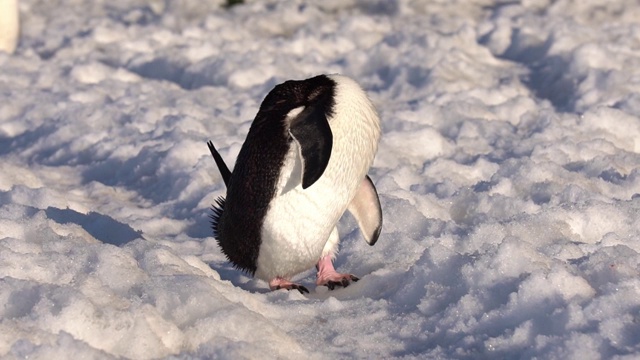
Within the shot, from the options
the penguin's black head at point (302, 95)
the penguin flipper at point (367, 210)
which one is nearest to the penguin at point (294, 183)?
the penguin's black head at point (302, 95)

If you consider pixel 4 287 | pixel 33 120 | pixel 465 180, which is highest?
pixel 4 287

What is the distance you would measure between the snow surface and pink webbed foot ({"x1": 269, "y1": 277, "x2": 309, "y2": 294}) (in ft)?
0.40

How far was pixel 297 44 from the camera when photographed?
7.04 metres

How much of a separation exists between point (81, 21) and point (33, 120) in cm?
234

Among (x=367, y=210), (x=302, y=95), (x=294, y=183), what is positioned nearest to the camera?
(x=294, y=183)

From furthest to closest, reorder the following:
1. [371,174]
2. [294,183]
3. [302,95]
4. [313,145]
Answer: [371,174] → [302,95] → [294,183] → [313,145]

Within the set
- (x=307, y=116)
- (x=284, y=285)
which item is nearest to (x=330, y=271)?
(x=284, y=285)

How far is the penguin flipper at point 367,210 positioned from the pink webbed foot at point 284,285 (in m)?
0.32

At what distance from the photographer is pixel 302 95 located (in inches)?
130

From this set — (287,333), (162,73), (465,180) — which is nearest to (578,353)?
(287,333)

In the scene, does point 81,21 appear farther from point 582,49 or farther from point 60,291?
point 60,291

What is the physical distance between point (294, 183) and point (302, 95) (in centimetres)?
31

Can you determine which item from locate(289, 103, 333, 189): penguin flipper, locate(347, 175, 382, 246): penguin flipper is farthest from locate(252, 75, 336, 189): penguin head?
locate(347, 175, 382, 246): penguin flipper

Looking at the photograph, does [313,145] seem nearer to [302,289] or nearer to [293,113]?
[293,113]
